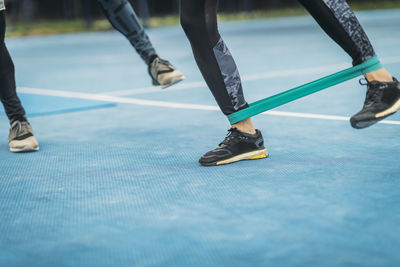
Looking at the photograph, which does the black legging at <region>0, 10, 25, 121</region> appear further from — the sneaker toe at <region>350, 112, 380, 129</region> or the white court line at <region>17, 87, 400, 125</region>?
the sneaker toe at <region>350, 112, 380, 129</region>

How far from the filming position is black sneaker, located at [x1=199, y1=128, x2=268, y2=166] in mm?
2340

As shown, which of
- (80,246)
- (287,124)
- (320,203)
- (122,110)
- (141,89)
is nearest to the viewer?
(80,246)

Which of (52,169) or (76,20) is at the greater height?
(52,169)

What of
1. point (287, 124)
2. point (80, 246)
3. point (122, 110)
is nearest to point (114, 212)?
point (80, 246)

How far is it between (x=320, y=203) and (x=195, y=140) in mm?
1098

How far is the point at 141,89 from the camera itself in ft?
14.7

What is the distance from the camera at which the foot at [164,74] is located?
8.82 ft

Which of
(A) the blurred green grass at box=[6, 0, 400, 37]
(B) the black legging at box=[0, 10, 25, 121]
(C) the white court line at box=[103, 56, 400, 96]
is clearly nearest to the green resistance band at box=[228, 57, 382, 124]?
(B) the black legging at box=[0, 10, 25, 121]

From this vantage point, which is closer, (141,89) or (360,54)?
(360,54)

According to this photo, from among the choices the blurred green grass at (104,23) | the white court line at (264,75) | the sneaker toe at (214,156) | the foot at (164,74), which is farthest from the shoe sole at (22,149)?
the blurred green grass at (104,23)

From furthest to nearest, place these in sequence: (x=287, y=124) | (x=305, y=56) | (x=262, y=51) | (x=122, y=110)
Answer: (x=262, y=51), (x=305, y=56), (x=122, y=110), (x=287, y=124)

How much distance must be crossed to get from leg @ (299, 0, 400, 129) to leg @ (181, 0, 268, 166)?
334 mm

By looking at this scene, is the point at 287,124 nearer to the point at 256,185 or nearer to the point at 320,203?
the point at 256,185

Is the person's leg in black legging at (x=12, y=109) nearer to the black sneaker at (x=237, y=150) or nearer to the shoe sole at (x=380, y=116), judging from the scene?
the black sneaker at (x=237, y=150)
